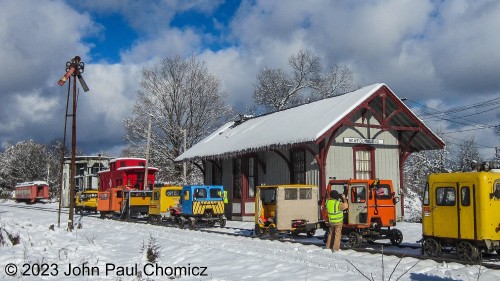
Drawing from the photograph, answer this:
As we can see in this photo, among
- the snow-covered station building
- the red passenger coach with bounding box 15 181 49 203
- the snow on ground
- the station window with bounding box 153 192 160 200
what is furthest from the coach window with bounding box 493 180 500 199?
the red passenger coach with bounding box 15 181 49 203

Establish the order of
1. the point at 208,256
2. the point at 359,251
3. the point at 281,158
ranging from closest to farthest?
the point at 208,256
the point at 359,251
the point at 281,158

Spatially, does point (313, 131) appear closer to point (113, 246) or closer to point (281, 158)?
point (281, 158)

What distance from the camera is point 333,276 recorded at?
10.0 meters

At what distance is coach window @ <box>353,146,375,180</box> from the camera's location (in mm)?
25297

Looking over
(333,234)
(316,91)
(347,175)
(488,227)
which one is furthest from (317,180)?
(316,91)

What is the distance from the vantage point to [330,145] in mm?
24031

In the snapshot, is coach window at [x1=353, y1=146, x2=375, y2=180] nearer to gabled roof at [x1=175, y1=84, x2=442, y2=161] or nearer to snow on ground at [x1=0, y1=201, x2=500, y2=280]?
gabled roof at [x1=175, y1=84, x2=442, y2=161]

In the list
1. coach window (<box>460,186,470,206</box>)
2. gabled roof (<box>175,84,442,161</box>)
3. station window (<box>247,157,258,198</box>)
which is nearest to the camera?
coach window (<box>460,186,470,206</box>)

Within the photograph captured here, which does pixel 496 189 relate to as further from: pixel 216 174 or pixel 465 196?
pixel 216 174

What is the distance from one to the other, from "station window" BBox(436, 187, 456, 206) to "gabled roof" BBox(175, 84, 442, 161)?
8471 millimetres

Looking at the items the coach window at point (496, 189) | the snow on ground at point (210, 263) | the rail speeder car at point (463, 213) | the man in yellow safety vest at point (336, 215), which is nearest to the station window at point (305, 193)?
the snow on ground at point (210, 263)

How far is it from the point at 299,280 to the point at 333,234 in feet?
18.1

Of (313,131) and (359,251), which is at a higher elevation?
(313,131)

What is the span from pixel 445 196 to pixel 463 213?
69 centimetres
